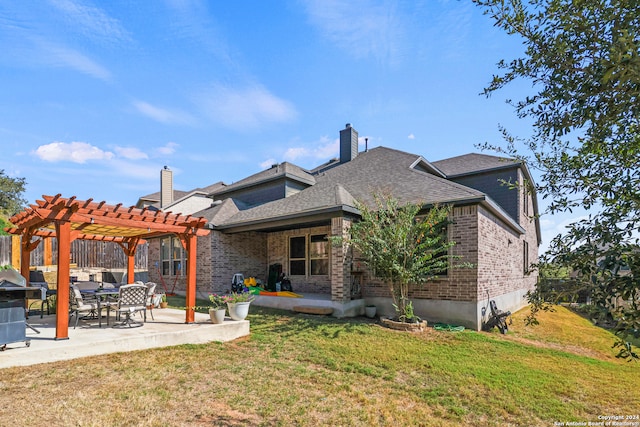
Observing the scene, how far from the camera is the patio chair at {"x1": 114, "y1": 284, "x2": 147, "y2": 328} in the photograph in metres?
7.39

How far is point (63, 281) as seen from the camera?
638 centimetres

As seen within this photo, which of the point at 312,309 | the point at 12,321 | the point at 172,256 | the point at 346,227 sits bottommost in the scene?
the point at 312,309

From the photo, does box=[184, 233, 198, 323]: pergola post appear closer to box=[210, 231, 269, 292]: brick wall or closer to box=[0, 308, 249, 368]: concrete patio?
box=[0, 308, 249, 368]: concrete patio

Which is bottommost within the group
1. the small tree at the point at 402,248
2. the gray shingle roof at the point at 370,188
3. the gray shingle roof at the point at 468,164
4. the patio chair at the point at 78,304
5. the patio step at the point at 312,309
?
the patio step at the point at 312,309

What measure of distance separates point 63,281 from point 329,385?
534 cm

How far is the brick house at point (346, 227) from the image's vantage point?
31.9 feet

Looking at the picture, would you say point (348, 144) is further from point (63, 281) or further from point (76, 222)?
point (63, 281)

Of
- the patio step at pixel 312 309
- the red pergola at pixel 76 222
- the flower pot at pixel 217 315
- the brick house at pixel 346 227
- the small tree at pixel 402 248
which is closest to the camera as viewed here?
the red pergola at pixel 76 222

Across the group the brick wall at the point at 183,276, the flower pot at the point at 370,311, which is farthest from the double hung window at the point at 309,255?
the brick wall at the point at 183,276


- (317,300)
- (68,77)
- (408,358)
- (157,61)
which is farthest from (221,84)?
(408,358)

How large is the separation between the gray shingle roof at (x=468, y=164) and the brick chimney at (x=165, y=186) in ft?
57.7

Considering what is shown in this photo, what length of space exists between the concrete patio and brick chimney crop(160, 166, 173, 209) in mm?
Result: 14948

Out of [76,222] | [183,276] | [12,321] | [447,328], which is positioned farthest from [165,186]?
[447,328]

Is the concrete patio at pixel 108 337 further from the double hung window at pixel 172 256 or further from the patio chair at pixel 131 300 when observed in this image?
the double hung window at pixel 172 256
